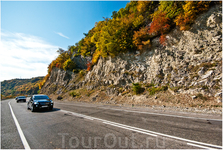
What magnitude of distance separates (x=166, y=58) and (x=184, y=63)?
258 centimetres

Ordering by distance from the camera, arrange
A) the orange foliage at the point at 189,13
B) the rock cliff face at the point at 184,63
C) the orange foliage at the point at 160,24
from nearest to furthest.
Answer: the rock cliff face at the point at 184,63 → the orange foliage at the point at 189,13 → the orange foliage at the point at 160,24

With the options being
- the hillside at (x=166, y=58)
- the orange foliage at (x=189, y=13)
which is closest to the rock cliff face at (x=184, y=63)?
the hillside at (x=166, y=58)

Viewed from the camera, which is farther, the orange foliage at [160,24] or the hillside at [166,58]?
the orange foliage at [160,24]

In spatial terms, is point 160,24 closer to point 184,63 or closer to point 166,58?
point 166,58

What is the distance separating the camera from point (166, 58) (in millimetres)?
15102

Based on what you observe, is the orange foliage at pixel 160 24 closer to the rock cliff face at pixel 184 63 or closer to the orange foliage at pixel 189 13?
the rock cliff face at pixel 184 63

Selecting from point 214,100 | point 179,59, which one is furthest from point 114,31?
point 214,100

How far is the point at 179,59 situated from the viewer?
13797 millimetres

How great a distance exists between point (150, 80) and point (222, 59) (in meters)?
7.80

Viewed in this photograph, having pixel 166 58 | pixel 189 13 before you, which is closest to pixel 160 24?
pixel 189 13

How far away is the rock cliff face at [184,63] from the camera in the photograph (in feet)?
34.4

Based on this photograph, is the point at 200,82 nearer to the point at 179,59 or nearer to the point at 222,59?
the point at 222,59

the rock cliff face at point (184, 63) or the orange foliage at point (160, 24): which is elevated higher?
the orange foliage at point (160, 24)

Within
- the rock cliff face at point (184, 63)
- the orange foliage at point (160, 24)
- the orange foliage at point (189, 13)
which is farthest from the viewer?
the orange foliage at point (160, 24)
